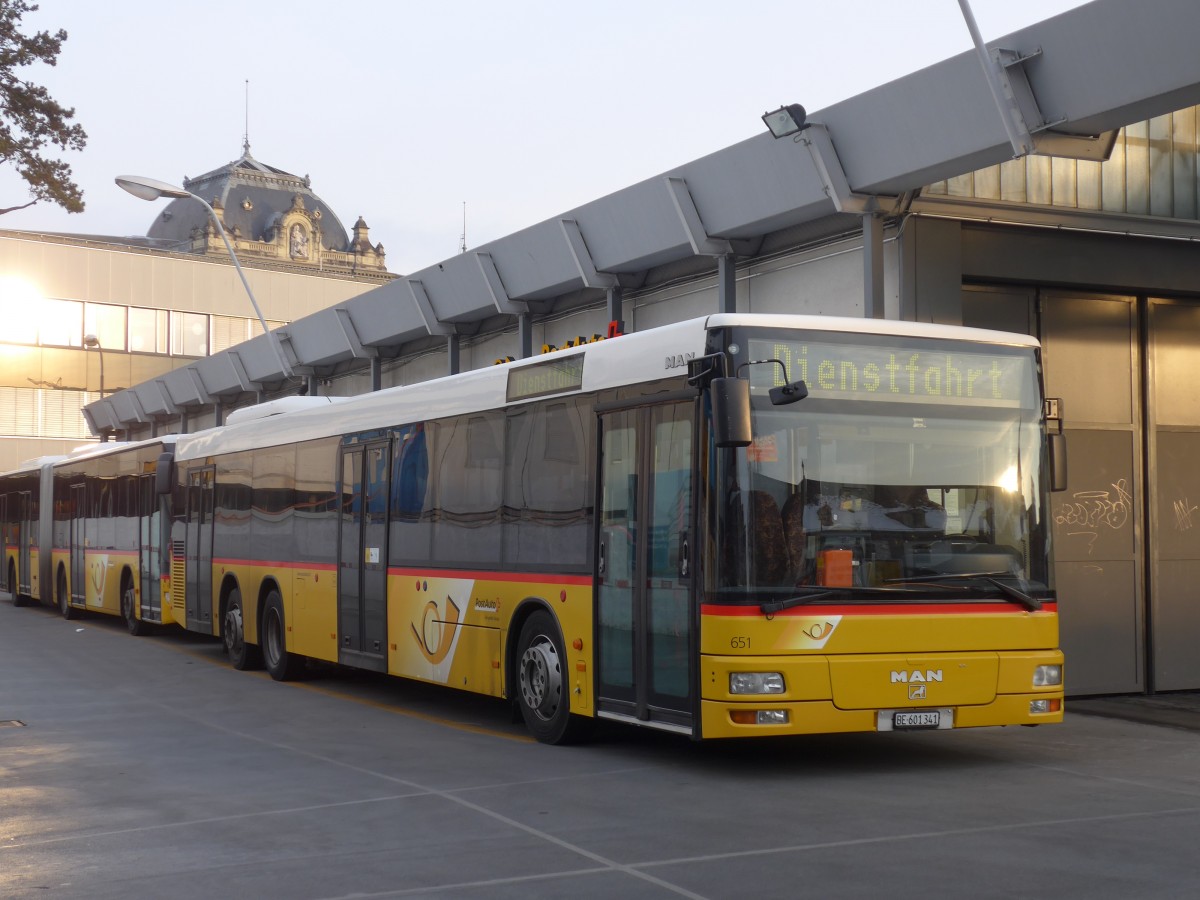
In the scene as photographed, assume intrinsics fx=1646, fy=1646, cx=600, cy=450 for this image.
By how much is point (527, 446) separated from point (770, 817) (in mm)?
4488

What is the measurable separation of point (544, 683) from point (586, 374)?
2.25 meters

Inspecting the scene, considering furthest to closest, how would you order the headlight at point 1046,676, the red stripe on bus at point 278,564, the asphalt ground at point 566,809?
the red stripe on bus at point 278,564 → the headlight at point 1046,676 → the asphalt ground at point 566,809

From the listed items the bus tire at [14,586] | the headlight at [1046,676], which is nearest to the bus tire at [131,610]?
the bus tire at [14,586]

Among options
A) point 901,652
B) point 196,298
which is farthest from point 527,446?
point 196,298

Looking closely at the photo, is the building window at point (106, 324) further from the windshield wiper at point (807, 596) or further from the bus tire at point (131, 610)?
the windshield wiper at point (807, 596)

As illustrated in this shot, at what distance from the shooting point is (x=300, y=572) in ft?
56.5

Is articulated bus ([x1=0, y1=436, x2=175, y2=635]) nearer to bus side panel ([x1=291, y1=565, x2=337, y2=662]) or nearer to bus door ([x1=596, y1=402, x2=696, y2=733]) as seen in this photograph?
bus side panel ([x1=291, y1=565, x2=337, y2=662])

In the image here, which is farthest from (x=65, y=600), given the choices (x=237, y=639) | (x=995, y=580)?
(x=995, y=580)

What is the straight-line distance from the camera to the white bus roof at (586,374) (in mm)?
10328

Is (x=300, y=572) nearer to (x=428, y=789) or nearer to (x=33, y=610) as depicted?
(x=428, y=789)

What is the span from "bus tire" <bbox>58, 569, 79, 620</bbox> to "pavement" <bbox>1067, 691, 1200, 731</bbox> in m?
20.9

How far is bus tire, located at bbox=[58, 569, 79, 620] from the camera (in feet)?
101

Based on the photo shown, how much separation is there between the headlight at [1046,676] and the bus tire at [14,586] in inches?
1172

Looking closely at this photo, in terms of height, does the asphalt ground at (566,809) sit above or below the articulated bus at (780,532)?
below
